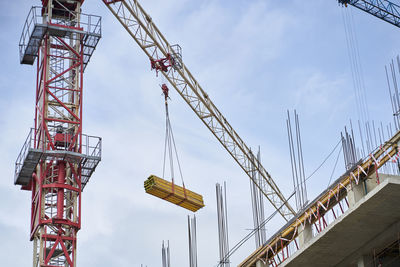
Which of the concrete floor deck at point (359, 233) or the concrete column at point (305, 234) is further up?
the concrete column at point (305, 234)

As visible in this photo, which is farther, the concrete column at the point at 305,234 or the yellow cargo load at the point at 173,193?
the yellow cargo load at the point at 173,193

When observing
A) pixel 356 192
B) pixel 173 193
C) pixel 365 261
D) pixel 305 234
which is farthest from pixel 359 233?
pixel 173 193

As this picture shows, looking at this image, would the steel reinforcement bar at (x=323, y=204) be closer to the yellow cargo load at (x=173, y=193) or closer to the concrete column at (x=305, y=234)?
the concrete column at (x=305, y=234)

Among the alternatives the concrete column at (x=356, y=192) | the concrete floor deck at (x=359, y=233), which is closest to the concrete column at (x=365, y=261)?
the concrete floor deck at (x=359, y=233)

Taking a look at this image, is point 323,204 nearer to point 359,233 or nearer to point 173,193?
point 359,233

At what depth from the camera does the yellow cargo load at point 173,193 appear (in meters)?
41.3

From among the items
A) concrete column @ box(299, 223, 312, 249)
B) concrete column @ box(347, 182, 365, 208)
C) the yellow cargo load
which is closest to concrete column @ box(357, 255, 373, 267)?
concrete column @ box(299, 223, 312, 249)

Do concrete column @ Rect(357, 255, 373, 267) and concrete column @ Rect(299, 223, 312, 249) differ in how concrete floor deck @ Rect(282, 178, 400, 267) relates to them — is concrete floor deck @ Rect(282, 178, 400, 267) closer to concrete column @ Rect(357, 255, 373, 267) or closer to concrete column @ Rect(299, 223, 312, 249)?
concrete column @ Rect(357, 255, 373, 267)

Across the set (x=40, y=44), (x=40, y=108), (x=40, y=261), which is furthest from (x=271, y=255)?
(x=40, y=44)

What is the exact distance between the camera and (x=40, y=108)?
4666cm

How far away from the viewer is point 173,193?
42.2 m

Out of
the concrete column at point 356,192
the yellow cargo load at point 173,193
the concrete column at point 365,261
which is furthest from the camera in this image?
the yellow cargo load at point 173,193

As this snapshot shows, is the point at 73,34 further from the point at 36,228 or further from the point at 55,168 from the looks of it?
the point at 36,228

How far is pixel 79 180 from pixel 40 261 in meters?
5.38
